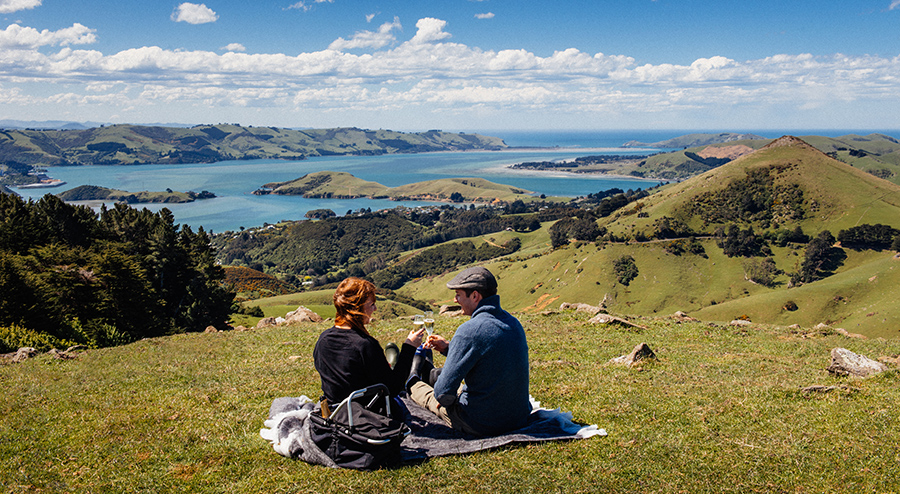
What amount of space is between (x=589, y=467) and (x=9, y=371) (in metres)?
17.8

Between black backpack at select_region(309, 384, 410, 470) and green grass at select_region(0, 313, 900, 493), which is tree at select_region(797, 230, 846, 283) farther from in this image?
black backpack at select_region(309, 384, 410, 470)

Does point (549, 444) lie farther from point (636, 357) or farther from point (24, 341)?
point (24, 341)

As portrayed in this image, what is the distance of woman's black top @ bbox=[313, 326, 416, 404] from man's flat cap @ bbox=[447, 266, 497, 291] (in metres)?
1.50

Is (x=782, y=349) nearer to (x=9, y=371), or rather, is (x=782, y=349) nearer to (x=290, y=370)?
(x=290, y=370)

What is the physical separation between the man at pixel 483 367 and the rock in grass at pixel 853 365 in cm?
980

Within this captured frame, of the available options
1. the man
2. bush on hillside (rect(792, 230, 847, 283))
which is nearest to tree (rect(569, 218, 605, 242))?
bush on hillside (rect(792, 230, 847, 283))

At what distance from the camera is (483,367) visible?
7.12m

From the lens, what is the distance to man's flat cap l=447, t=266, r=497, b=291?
7.24 m

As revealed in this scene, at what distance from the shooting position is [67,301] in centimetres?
2950

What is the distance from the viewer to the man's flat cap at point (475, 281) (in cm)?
724

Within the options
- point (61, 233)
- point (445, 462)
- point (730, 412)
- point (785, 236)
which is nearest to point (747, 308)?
point (785, 236)

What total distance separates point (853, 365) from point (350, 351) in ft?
42.7

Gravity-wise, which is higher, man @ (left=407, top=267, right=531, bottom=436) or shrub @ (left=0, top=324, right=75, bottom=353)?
man @ (left=407, top=267, right=531, bottom=436)

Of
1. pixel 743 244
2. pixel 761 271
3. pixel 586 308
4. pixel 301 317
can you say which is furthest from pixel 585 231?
pixel 301 317
